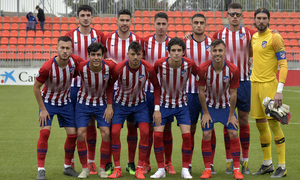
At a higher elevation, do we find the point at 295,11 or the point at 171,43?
the point at 295,11

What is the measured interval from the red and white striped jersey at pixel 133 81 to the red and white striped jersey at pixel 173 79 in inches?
4.2

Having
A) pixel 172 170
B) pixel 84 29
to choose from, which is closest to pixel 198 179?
pixel 172 170

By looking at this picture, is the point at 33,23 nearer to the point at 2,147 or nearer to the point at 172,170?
the point at 2,147

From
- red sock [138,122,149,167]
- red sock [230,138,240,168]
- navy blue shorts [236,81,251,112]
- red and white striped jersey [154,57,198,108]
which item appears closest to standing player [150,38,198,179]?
red and white striped jersey [154,57,198,108]

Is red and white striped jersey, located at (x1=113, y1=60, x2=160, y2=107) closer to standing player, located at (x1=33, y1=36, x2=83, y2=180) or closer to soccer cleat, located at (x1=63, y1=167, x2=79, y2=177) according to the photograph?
standing player, located at (x1=33, y1=36, x2=83, y2=180)

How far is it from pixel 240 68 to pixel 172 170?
1.65 metres

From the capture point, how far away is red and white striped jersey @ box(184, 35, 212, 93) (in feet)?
19.8

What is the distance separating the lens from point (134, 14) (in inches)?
916

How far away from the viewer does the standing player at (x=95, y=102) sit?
222 inches

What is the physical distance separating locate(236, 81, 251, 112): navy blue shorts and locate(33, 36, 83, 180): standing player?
216 cm

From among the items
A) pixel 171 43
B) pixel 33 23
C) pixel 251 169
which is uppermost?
pixel 33 23

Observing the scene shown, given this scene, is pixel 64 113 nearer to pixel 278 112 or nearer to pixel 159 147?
pixel 159 147

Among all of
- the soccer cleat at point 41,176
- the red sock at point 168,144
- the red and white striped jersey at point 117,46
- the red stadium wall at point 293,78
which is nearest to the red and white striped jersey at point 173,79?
the red sock at point 168,144

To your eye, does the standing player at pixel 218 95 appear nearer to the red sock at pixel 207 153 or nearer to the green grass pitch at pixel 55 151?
the red sock at pixel 207 153
